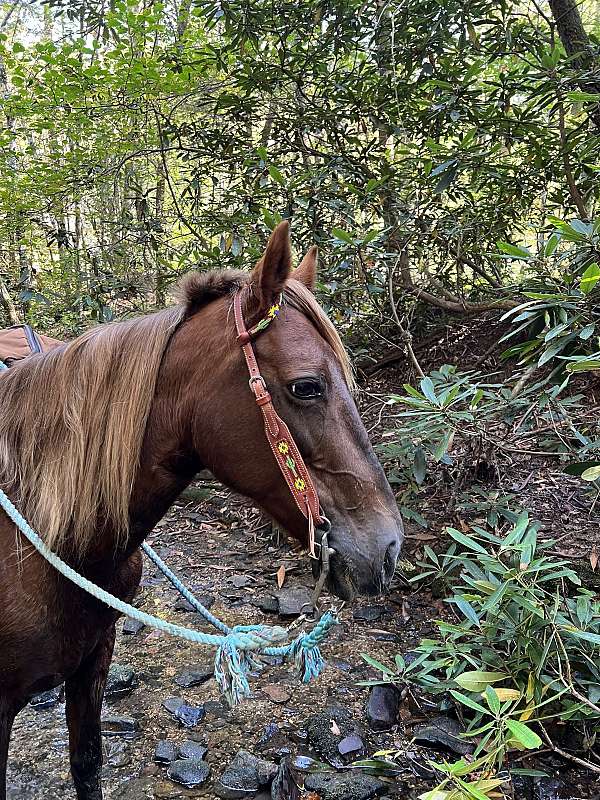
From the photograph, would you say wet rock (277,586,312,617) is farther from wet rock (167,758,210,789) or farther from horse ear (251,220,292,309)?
horse ear (251,220,292,309)

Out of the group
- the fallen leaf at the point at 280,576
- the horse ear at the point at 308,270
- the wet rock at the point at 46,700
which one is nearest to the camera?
the horse ear at the point at 308,270

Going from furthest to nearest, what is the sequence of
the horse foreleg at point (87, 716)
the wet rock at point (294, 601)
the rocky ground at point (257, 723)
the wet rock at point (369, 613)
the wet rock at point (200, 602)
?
1. the wet rock at point (200, 602)
2. the wet rock at point (294, 601)
3. the wet rock at point (369, 613)
4. the rocky ground at point (257, 723)
5. the horse foreleg at point (87, 716)

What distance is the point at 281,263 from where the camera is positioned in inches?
58.4

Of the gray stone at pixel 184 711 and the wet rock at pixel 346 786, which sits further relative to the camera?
the gray stone at pixel 184 711

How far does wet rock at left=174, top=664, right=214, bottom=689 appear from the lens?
118 inches

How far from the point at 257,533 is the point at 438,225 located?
2.89 m

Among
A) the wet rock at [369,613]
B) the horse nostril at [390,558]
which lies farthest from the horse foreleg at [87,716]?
the wet rock at [369,613]

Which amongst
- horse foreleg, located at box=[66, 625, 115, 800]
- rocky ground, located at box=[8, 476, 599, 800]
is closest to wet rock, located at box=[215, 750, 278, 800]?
rocky ground, located at box=[8, 476, 599, 800]

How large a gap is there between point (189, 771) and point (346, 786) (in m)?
0.70

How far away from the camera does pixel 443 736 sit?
2.36 m

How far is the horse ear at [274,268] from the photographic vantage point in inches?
56.8

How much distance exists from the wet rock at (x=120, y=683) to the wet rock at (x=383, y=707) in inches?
52.8

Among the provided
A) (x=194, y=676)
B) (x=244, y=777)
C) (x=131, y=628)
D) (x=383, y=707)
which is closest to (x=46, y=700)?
(x=131, y=628)

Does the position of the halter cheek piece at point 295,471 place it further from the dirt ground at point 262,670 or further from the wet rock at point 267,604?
the wet rock at point 267,604
